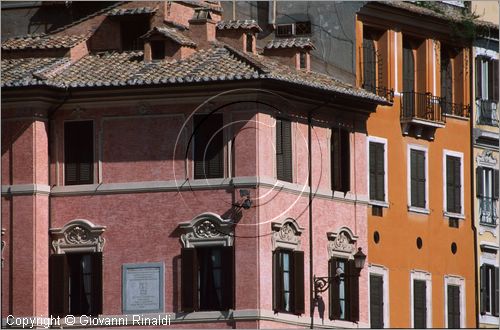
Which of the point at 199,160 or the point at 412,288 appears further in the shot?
the point at 412,288

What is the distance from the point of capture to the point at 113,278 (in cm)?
6856

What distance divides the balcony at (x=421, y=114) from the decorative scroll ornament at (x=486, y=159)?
1.64m

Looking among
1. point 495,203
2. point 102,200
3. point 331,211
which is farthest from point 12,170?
point 495,203

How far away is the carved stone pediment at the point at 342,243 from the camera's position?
7000 cm

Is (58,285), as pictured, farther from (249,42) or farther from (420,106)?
(420,106)

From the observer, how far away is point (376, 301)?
7144cm

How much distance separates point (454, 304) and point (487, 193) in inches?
124

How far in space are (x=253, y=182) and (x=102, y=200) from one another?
3.77 m

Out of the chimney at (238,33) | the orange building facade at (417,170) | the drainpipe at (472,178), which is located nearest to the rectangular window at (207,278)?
the orange building facade at (417,170)

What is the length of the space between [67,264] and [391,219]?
842 cm

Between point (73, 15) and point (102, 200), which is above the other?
point (73, 15)

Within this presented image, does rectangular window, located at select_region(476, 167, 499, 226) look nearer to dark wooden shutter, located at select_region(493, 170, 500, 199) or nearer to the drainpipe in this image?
dark wooden shutter, located at select_region(493, 170, 500, 199)

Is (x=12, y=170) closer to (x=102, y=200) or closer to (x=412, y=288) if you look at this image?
(x=102, y=200)

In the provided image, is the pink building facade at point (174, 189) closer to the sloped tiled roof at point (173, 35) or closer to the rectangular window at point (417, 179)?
the sloped tiled roof at point (173, 35)
